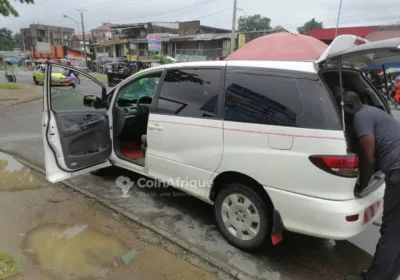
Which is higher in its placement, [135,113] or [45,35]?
[45,35]

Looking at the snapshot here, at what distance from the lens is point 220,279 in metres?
2.62

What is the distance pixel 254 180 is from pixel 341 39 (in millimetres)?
1320

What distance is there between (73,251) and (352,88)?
10.2ft

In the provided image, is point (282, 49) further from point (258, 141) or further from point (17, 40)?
point (17, 40)

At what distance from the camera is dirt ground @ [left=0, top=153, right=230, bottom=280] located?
8.84 feet

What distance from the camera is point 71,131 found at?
374cm

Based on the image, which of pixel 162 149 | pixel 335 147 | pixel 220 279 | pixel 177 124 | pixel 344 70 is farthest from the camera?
pixel 162 149

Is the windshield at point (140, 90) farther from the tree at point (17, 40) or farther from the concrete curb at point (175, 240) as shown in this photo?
the tree at point (17, 40)

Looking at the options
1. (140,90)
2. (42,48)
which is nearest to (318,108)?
(140,90)

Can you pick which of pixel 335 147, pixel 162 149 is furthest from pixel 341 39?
pixel 162 149

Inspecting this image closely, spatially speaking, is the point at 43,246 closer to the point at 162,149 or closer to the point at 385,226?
the point at 162,149

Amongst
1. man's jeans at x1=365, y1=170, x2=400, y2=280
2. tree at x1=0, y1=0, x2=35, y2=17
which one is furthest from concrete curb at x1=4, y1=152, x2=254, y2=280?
tree at x1=0, y1=0, x2=35, y2=17

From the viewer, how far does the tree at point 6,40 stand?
89125 millimetres

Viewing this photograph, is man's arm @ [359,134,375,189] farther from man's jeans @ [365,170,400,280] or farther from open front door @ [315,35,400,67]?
open front door @ [315,35,400,67]
